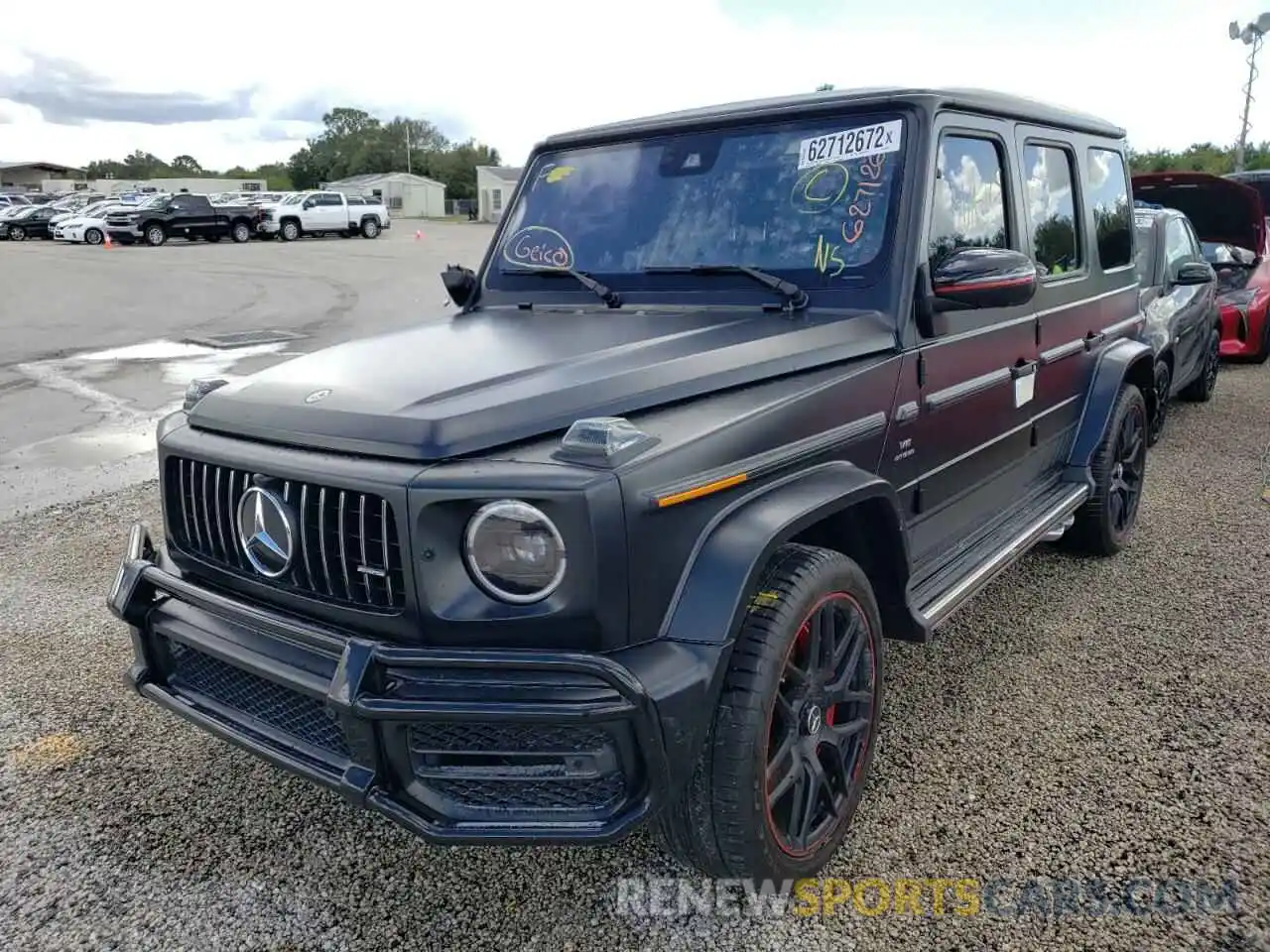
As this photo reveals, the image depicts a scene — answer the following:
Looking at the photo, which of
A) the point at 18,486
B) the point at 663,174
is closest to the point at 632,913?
the point at 663,174

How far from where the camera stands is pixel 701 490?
227cm

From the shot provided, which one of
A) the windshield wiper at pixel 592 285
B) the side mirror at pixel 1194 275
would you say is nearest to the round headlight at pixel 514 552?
the windshield wiper at pixel 592 285

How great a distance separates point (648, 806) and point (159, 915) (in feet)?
4.50

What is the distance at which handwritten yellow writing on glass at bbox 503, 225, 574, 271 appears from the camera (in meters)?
3.70

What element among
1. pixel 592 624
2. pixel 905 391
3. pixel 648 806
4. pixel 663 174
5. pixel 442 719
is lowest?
pixel 648 806

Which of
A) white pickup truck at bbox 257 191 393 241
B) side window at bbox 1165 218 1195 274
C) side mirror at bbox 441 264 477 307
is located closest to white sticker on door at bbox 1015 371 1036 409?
side mirror at bbox 441 264 477 307

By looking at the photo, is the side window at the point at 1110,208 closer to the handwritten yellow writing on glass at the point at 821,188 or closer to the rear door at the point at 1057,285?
the rear door at the point at 1057,285

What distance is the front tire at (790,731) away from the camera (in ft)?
7.52

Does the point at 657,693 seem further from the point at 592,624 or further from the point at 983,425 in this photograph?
the point at 983,425

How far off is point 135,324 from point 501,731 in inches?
573

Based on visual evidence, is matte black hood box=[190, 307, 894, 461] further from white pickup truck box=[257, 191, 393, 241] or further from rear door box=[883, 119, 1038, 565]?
white pickup truck box=[257, 191, 393, 241]

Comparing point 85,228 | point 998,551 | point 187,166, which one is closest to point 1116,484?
point 998,551

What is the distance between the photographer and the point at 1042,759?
3199 millimetres

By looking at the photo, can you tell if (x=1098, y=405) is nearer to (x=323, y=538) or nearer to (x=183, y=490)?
(x=323, y=538)
